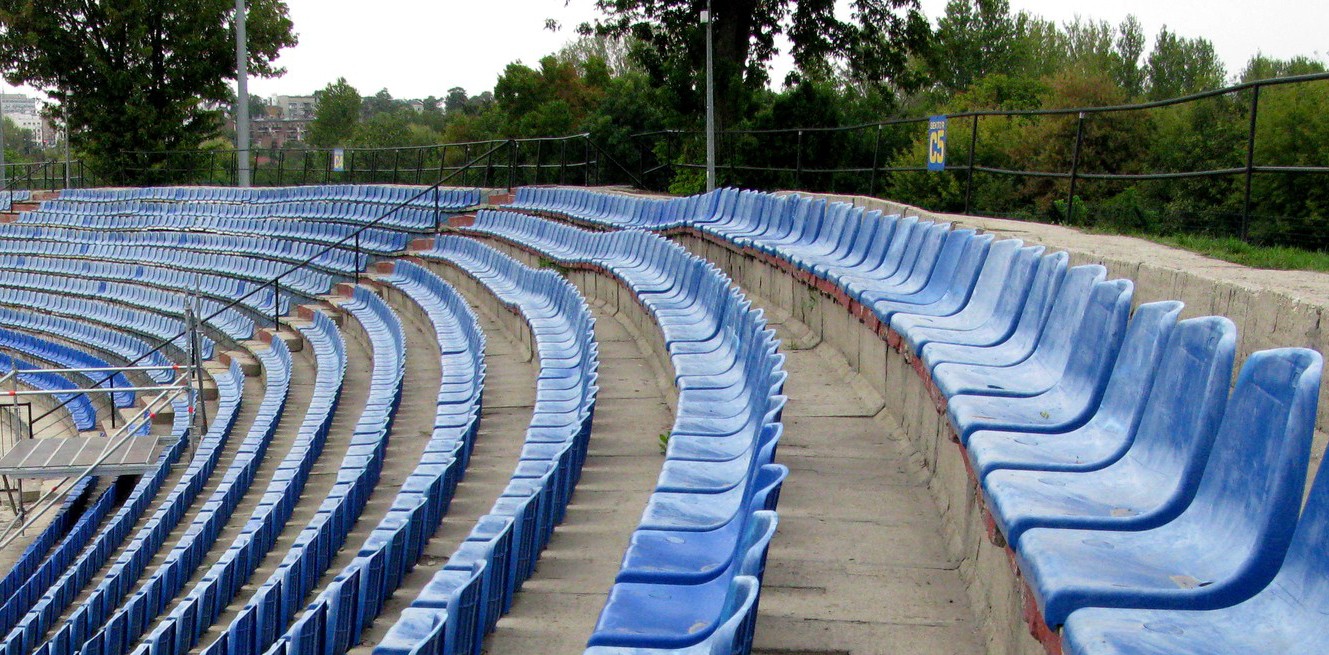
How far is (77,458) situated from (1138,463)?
11.6m

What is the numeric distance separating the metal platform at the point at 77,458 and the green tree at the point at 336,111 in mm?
58583

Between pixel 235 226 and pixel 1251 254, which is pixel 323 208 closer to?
pixel 235 226

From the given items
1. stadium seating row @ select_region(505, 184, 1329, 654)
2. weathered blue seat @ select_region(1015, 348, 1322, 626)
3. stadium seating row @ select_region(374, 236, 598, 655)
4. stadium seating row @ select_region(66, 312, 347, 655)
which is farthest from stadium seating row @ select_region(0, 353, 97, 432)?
weathered blue seat @ select_region(1015, 348, 1322, 626)

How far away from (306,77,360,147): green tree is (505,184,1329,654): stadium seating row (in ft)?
226

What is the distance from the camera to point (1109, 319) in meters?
2.79

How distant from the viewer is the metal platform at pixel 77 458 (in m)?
11.1

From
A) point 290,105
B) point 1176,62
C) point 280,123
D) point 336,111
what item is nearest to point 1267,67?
point 1176,62

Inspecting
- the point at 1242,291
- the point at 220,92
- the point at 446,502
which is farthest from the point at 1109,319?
the point at 220,92

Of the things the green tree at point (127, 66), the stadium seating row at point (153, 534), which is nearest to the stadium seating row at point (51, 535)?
the stadium seating row at point (153, 534)

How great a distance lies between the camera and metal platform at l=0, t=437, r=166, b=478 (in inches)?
436

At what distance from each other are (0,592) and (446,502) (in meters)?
6.75

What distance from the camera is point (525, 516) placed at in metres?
3.60

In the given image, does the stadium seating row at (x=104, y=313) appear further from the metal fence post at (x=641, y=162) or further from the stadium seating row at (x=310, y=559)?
the stadium seating row at (x=310, y=559)

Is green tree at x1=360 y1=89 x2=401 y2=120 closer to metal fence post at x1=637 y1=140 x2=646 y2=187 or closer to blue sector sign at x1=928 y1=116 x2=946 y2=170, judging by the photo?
metal fence post at x1=637 y1=140 x2=646 y2=187
